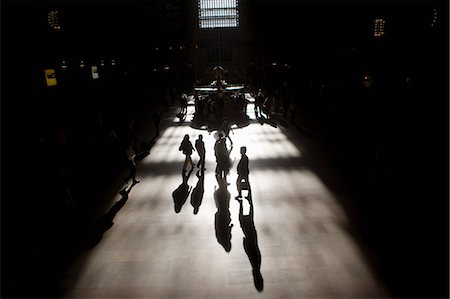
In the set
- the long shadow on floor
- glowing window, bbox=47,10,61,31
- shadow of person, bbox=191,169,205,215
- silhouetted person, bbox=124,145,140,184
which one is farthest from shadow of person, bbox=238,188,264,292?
glowing window, bbox=47,10,61,31

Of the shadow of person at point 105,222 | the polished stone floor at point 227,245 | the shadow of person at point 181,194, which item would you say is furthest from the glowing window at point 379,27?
the shadow of person at point 105,222

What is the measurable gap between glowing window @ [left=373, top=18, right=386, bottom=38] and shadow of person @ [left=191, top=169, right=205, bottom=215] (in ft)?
68.2

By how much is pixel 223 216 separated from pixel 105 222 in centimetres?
272

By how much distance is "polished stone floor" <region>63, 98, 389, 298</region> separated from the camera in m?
5.06

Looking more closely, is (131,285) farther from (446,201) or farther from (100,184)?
(446,201)

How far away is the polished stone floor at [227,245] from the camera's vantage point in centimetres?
506

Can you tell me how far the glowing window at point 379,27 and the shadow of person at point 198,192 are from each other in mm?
20790

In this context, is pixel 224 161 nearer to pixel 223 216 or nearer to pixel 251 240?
pixel 223 216

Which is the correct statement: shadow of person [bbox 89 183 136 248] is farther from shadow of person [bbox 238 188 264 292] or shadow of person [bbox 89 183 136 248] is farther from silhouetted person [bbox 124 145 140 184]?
shadow of person [bbox 238 188 264 292]

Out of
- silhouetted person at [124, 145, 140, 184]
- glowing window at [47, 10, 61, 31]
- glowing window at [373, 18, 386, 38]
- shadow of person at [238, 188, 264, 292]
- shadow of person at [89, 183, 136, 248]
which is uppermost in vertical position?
glowing window at [47, 10, 61, 31]

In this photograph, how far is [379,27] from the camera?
77.7 ft

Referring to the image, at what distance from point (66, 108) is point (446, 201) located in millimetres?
19696

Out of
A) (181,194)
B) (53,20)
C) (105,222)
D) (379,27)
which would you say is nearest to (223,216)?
(181,194)

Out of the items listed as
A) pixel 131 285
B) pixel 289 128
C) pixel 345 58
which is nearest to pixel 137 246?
pixel 131 285
